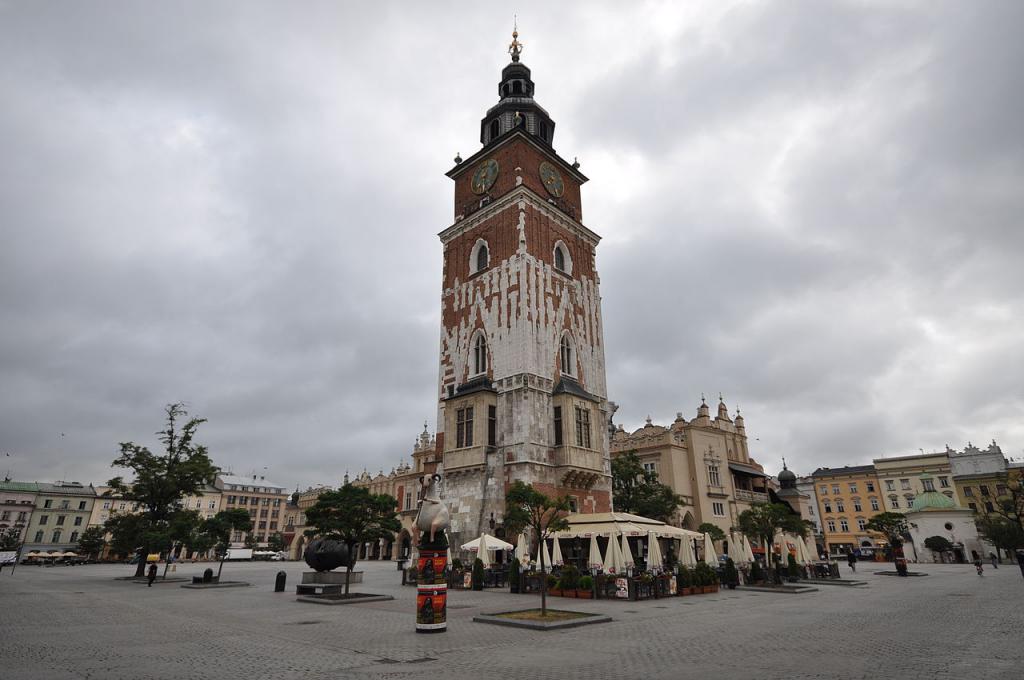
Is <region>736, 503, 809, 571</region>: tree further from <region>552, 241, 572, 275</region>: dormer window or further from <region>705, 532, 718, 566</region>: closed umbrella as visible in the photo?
<region>552, 241, 572, 275</region>: dormer window

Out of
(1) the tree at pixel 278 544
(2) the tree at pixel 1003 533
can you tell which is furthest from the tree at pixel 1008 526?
(1) the tree at pixel 278 544

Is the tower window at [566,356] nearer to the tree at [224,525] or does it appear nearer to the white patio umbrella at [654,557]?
the white patio umbrella at [654,557]

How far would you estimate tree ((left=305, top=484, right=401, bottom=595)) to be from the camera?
78.6ft

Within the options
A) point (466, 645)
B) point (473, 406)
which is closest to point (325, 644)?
point (466, 645)

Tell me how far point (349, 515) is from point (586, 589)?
10.5 metres

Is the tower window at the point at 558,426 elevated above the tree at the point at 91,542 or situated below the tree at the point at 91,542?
above

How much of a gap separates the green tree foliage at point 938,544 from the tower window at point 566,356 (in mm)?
50670

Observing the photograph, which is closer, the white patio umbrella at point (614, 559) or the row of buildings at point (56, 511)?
the white patio umbrella at point (614, 559)

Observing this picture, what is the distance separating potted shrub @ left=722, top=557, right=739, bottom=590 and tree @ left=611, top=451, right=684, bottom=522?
12166 millimetres

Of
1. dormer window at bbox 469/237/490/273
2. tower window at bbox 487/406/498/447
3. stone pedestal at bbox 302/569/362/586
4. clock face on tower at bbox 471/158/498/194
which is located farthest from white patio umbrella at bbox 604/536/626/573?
clock face on tower at bbox 471/158/498/194

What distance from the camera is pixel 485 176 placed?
1706 inches

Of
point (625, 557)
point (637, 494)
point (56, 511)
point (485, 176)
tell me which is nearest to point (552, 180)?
point (485, 176)

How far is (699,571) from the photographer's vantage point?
2595cm

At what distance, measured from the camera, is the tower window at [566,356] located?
125 feet
